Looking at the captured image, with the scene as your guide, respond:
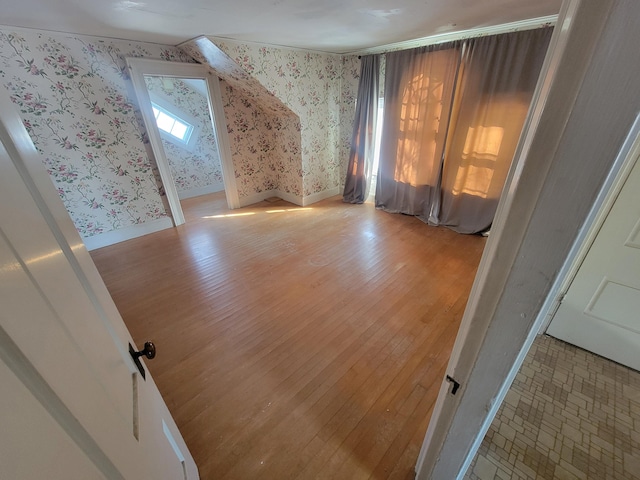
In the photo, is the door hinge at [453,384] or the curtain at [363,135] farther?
the curtain at [363,135]

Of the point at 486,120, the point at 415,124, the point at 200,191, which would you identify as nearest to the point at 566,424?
the point at 486,120

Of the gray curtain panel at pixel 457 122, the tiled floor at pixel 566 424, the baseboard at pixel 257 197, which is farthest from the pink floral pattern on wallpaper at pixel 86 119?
the tiled floor at pixel 566 424

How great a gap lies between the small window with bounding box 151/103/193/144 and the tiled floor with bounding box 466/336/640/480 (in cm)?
520

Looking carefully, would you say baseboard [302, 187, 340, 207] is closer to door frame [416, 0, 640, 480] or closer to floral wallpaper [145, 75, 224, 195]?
floral wallpaper [145, 75, 224, 195]

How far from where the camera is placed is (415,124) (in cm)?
306

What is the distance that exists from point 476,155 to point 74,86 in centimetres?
403

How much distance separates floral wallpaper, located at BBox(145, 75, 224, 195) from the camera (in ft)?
→ 13.4

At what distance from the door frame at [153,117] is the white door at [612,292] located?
3743mm

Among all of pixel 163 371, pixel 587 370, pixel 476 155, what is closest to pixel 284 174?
pixel 476 155

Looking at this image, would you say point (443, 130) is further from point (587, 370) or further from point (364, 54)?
point (587, 370)

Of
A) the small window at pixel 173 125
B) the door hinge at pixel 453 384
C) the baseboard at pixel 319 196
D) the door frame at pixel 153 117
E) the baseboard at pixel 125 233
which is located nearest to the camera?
the door hinge at pixel 453 384

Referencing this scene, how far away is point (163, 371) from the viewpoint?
158 cm

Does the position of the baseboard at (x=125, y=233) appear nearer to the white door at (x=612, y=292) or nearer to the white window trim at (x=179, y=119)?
the white window trim at (x=179, y=119)

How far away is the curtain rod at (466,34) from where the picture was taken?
207 cm
